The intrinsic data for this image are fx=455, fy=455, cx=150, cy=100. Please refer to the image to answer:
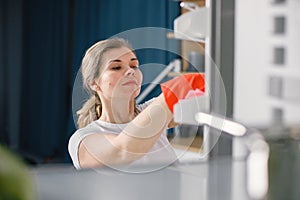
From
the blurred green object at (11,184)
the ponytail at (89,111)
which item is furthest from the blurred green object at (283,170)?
the blurred green object at (11,184)

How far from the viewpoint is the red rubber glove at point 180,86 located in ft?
2.21

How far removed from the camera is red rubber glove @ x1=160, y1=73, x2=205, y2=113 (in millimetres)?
673

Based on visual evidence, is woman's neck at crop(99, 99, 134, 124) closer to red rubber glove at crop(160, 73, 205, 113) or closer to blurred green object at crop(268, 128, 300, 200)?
red rubber glove at crop(160, 73, 205, 113)

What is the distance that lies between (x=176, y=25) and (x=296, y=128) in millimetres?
282

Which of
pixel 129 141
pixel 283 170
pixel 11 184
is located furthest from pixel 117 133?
pixel 11 184

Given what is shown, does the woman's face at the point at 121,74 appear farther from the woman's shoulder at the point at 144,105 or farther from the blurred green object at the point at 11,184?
the blurred green object at the point at 11,184

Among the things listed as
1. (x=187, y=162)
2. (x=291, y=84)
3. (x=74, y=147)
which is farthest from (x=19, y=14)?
(x=291, y=84)

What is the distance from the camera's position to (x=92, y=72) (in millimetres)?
646

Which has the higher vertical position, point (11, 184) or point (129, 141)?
point (11, 184)

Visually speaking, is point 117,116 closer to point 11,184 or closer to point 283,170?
point 283,170

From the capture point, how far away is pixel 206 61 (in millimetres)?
697

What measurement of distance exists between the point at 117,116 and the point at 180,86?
4.2 inches

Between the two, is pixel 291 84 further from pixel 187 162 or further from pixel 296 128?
pixel 187 162

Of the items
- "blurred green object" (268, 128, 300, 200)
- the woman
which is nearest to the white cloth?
the woman
